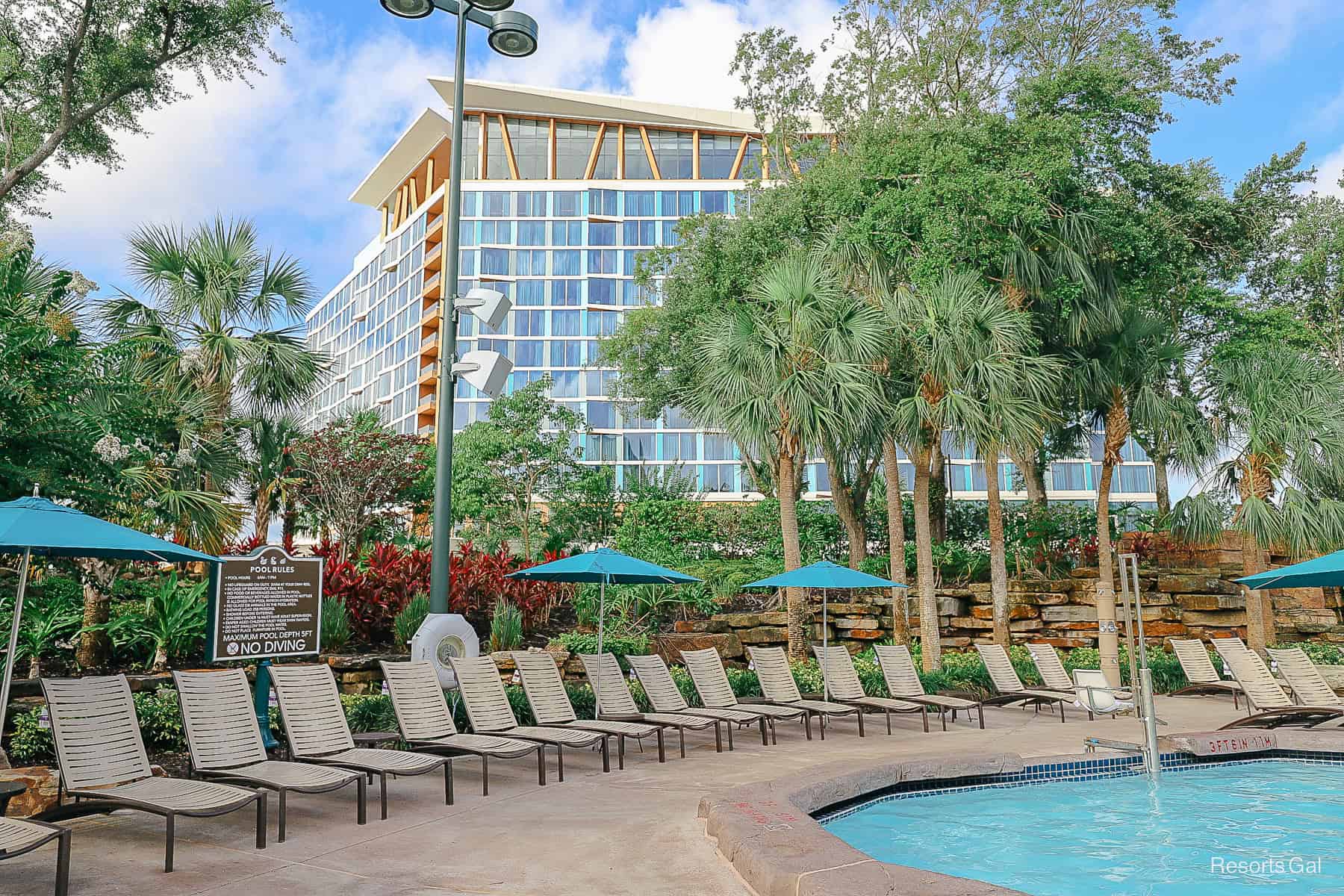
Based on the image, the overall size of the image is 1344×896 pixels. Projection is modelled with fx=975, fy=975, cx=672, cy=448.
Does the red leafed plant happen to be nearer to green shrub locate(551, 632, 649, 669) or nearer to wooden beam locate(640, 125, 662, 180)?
green shrub locate(551, 632, 649, 669)

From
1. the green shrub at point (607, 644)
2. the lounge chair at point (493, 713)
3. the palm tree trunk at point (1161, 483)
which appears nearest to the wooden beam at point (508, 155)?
the palm tree trunk at point (1161, 483)

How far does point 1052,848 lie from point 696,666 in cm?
506

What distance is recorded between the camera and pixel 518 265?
2206 inches

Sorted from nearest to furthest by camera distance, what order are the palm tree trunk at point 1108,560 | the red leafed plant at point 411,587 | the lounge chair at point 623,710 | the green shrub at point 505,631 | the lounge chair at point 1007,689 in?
the lounge chair at point 623,710, the red leafed plant at point 411,587, the lounge chair at point 1007,689, the green shrub at point 505,631, the palm tree trunk at point 1108,560

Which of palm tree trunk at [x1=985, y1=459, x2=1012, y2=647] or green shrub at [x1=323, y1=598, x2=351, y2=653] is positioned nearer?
green shrub at [x1=323, y1=598, x2=351, y2=653]

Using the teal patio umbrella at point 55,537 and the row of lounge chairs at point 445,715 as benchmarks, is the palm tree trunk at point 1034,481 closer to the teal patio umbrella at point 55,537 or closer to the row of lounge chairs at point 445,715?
the row of lounge chairs at point 445,715

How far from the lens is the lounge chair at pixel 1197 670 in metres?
14.2

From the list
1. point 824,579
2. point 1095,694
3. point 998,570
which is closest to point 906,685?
point 824,579

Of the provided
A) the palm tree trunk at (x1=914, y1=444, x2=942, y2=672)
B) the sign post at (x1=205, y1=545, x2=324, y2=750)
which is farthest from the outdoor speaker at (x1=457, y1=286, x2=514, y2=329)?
the palm tree trunk at (x1=914, y1=444, x2=942, y2=672)

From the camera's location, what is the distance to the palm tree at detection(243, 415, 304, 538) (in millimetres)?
16406

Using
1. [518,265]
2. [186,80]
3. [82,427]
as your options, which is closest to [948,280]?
[82,427]

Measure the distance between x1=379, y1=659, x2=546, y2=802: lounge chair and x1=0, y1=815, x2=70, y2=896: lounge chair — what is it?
10.8 feet

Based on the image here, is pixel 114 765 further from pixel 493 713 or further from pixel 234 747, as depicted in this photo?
pixel 493 713

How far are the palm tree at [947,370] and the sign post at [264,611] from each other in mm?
9227
